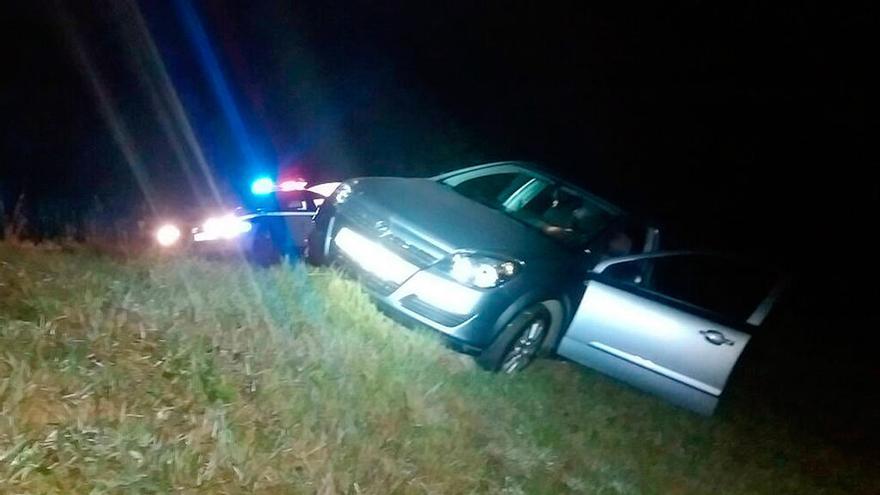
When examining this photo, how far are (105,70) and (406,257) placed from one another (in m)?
9.54

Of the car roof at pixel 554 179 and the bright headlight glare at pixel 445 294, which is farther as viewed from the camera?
the car roof at pixel 554 179

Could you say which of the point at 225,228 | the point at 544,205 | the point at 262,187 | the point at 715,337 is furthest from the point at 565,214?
the point at 262,187

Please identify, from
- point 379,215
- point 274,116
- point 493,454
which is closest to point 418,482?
point 493,454

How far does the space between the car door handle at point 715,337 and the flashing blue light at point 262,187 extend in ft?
14.7

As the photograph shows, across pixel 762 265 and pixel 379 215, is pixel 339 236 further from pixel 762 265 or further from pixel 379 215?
pixel 762 265

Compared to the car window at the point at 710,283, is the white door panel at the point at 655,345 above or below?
above

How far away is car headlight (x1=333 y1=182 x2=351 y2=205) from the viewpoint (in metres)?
7.07

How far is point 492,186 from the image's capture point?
321 inches

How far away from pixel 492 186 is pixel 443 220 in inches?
56.8

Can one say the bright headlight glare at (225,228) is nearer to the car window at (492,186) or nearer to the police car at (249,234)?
the police car at (249,234)

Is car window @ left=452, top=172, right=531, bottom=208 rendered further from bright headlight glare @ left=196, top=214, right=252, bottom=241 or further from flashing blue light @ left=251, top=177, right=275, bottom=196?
flashing blue light @ left=251, top=177, right=275, bottom=196

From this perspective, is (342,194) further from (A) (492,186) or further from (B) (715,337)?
(B) (715,337)

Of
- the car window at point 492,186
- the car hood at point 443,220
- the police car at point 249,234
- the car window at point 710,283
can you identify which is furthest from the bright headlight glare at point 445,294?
the car window at point 710,283

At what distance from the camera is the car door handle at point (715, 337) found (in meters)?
6.36
